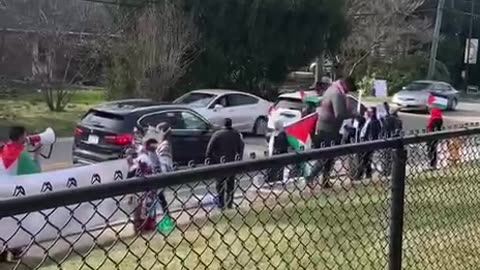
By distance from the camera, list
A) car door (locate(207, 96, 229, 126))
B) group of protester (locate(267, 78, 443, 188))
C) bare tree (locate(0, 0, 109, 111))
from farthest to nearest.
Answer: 1. bare tree (locate(0, 0, 109, 111))
2. car door (locate(207, 96, 229, 126))
3. group of protester (locate(267, 78, 443, 188))

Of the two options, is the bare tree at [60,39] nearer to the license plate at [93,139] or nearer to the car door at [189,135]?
the car door at [189,135]

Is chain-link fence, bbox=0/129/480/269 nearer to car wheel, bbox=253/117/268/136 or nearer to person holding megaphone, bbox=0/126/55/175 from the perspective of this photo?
person holding megaphone, bbox=0/126/55/175

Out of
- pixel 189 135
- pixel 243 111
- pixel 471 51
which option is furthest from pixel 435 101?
pixel 471 51

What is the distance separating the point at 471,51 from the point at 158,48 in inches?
1458

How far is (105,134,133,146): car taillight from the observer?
50.5 feet

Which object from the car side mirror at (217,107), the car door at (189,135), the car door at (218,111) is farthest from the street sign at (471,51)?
the car door at (189,135)

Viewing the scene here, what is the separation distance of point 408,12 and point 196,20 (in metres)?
25.5

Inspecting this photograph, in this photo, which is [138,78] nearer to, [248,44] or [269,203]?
[248,44]

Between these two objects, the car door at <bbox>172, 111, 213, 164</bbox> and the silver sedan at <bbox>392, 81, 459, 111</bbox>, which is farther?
the silver sedan at <bbox>392, 81, 459, 111</bbox>

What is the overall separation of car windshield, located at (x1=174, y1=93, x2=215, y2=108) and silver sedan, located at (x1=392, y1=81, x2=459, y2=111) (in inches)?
655

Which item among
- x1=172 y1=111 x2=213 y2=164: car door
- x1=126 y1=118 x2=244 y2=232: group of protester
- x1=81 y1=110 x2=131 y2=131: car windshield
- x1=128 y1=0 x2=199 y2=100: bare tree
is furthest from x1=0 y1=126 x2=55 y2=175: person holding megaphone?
x1=128 y1=0 x2=199 y2=100: bare tree

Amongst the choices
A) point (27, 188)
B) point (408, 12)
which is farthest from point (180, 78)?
point (408, 12)

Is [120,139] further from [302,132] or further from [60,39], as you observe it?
[60,39]

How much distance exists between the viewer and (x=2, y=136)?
2116 cm
